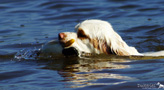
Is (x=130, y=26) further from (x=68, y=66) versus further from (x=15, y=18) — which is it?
(x=68, y=66)

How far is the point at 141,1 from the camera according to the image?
15438 mm

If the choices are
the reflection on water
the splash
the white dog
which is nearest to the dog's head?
the white dog

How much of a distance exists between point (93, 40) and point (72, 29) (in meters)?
4.20

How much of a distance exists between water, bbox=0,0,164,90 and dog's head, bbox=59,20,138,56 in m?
0.25

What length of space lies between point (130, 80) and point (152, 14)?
7855mm

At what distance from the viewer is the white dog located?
6.35 metres

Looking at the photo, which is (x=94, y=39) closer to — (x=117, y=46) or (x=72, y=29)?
(x=117, y=46)

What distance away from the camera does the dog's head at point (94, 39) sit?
20.8 ft

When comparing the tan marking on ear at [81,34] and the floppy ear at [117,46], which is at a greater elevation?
the tan marking on ear at [81,34]

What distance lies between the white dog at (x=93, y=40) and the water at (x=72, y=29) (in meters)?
0.24

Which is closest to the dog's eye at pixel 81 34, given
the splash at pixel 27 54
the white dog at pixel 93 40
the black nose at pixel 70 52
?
the white dog at pixel 93 40

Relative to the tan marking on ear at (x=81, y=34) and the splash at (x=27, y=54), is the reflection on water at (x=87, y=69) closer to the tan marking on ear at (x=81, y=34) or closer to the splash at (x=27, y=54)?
the tan marking on ear at (x=81, y=34)

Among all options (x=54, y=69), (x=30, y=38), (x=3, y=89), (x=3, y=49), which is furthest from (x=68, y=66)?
(x=30, y=38)

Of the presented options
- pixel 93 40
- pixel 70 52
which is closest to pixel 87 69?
pixel 93 40
